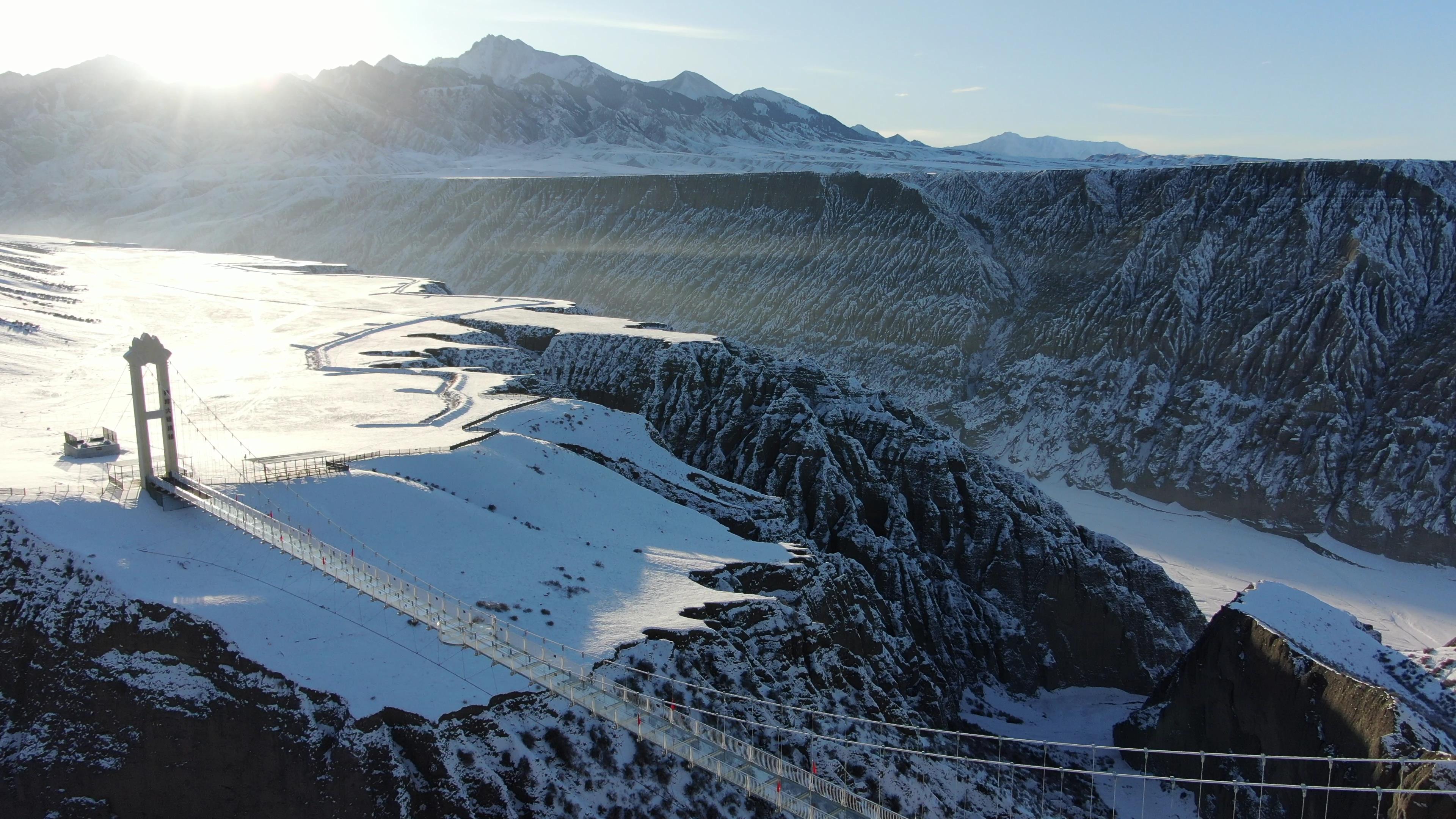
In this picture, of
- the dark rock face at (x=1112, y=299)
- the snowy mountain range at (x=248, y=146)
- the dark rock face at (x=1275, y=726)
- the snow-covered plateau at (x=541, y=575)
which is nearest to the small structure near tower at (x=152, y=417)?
the snow-covered plateau at (x=541, y=575)

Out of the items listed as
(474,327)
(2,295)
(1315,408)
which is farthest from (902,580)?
(2,295)

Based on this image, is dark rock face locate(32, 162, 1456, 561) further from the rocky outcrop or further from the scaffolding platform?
the scaffolding platform

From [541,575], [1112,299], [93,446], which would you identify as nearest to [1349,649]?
[541,575]

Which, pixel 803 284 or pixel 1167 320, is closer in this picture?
pixel 1167 320

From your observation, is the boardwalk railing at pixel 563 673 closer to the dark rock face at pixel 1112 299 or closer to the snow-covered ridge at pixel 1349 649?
the snow-covered ridge at pixel 1349 649

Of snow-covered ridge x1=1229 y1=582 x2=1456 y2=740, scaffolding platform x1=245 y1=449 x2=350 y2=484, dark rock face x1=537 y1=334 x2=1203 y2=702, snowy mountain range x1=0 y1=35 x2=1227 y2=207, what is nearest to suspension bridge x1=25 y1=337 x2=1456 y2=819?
scaffolding platform x1=245 y1=449 x2=350 y2=484

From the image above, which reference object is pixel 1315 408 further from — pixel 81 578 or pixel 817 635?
pixel 81 578
